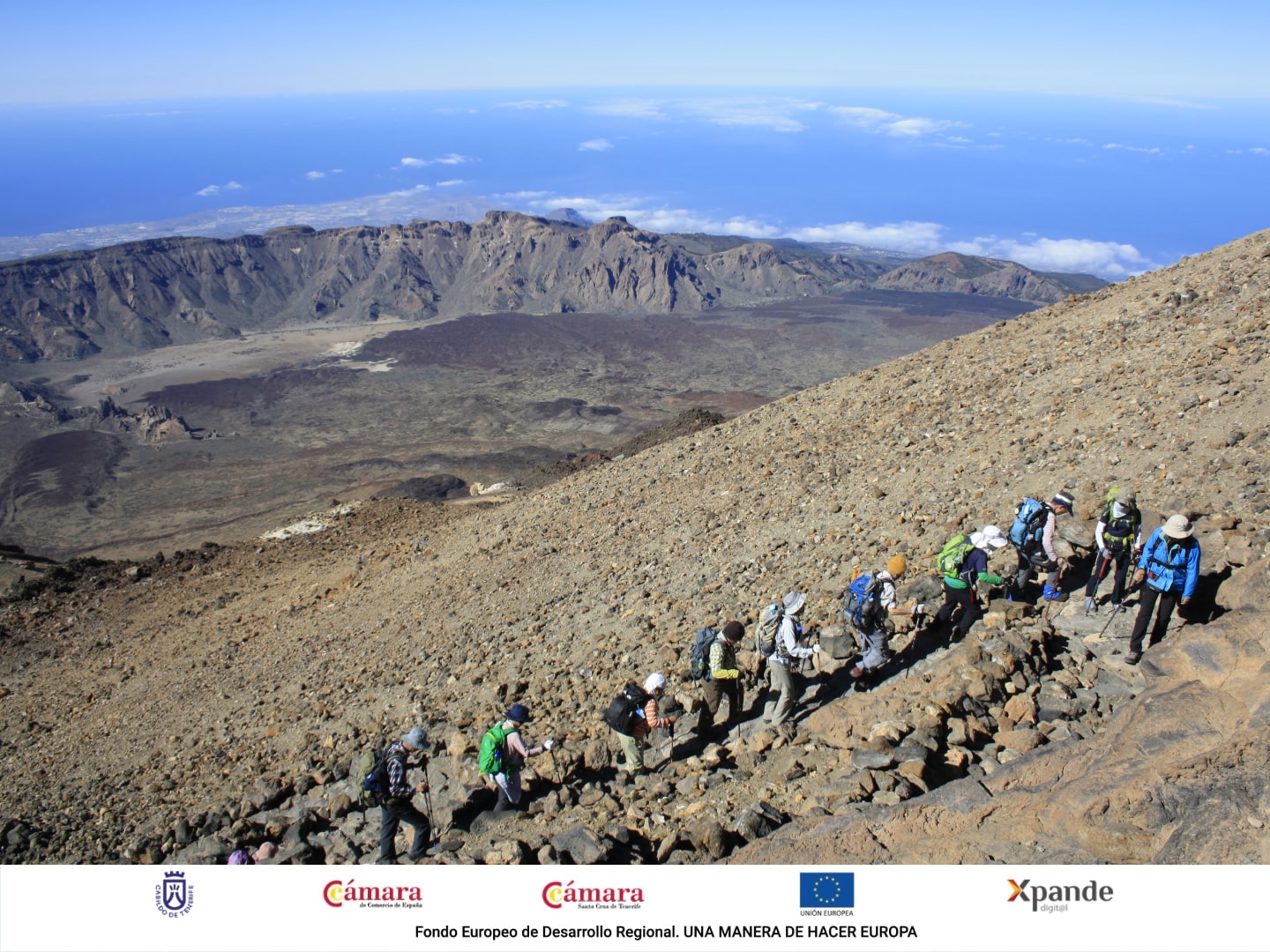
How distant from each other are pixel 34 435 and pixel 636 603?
172ft

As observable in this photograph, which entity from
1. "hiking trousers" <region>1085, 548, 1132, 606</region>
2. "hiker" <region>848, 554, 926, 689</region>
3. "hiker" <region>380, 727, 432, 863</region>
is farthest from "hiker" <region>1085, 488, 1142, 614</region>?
"hiker" <region>380, 727, 432, 863</region>

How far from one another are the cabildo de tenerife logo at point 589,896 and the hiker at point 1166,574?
430 centimetres

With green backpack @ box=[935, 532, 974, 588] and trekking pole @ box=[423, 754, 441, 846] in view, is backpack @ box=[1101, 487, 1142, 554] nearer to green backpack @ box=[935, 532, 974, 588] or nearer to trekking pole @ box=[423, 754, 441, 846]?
green backpack @ box=[935, 532, 974, 588]

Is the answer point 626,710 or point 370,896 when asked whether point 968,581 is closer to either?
point 626,710

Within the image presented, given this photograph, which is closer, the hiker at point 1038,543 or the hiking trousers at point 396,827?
the hiking trousers at point 396,827

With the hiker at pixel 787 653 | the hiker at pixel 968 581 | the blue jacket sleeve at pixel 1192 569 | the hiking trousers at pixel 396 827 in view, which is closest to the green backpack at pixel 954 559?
the hiker at pixel 968 581

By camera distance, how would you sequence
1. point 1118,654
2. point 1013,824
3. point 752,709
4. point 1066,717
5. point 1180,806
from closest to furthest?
1. point 1180,806
2. point 1013,824
3. point 1066,717
4. point 1118,654
5. point 752,709

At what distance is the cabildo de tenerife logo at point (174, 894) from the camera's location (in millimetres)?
4609

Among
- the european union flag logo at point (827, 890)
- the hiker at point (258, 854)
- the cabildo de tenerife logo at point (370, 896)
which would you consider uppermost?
the european union flag logo at point (827, 890)

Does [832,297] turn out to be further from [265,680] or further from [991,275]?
[265,680]

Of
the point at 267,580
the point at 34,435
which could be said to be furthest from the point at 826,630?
the point at 34,435

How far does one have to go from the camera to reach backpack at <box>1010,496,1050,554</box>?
23.1 feet

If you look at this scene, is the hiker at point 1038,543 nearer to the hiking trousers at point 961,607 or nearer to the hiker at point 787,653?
the hiking trousers at point 961,607

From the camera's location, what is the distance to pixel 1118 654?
6230 mm
